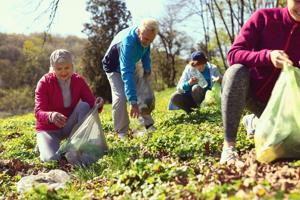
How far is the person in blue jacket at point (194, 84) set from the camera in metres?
7.33

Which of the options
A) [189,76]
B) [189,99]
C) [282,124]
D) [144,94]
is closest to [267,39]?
[282,124]

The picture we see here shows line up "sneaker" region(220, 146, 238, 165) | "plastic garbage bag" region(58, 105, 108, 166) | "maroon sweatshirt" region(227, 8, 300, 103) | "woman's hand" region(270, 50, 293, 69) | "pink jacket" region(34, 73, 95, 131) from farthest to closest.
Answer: "pink jacket" region(34, 73, 95, 131), "plastic garbage bag" region(58, 105, 108, 166), "maroon sweatshirt" region(227, 8, 300, 103), "sneaker" region(220, 146, 238, 165), "woman's hand" region(270, 50, 293, 69)

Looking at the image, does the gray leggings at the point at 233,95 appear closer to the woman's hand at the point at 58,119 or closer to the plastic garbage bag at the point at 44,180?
the plastic garbage bag at the point at 44,180

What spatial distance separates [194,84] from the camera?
7.36 metres

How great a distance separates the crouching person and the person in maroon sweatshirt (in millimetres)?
2057

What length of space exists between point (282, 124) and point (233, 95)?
0.53 meters

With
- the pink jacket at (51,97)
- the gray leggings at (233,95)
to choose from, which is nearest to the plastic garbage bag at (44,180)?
the pink jacket at (51,97)

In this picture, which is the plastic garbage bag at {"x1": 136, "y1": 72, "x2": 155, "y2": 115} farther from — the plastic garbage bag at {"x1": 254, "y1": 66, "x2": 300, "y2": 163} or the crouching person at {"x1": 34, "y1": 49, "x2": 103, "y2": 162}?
the plastic garbage bag at {"x1": 254, "y1": 66, "x2": 300, "y2": 163}

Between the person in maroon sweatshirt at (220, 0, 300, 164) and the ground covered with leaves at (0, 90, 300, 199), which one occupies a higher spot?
the person in maroon sweatshirt at (220, 0, 300, 164)

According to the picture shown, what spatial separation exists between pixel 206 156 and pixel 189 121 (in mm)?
2788

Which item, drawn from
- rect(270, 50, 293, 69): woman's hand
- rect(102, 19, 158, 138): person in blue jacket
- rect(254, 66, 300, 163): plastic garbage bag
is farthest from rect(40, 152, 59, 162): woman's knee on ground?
rect(270, 50, 293, 69): woman's hand

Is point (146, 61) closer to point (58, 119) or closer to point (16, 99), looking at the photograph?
point (58, 119)

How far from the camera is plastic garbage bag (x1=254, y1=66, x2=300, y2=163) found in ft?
9.85

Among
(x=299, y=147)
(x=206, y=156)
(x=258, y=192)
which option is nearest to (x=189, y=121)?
(x=206, y=156)
